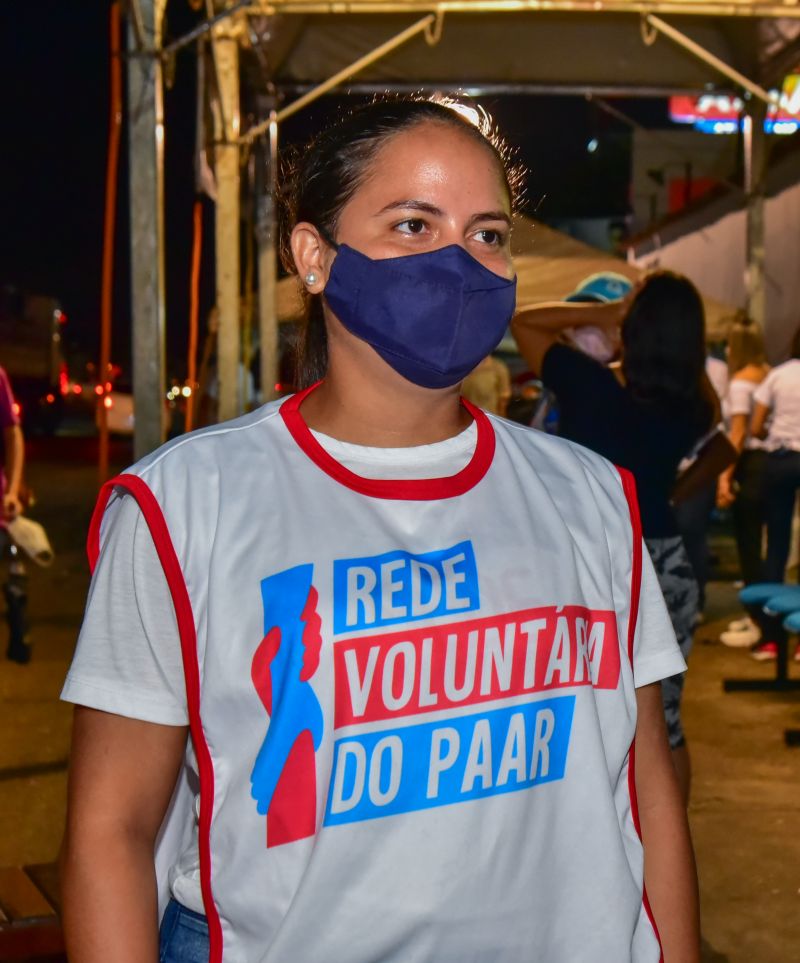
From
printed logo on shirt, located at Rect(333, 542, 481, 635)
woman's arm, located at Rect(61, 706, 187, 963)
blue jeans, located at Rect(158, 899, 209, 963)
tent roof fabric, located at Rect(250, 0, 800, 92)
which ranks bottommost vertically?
blue jeans, located at Rect(158, 899, 209, 963)

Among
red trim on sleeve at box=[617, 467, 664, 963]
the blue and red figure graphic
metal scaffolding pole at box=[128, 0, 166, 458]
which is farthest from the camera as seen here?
metal scaffolding pole at box=[128, 0, 166, 458]

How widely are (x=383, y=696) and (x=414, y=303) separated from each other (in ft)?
1.88

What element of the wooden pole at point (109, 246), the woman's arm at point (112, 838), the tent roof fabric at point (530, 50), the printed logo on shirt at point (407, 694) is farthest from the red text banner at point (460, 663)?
the tent roof fabric at point (530, 50)

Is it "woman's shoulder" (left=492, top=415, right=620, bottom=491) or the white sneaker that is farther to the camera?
the white sneaker

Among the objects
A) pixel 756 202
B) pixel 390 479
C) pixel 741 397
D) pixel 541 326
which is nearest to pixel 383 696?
pixel 390 479

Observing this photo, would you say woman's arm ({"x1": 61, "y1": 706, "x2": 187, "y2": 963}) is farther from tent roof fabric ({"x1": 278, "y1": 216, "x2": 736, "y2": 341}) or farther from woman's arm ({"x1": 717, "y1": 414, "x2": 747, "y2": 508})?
tent roof fabric ({"x1": 278, "y1": 216, "x2": 736, "y2": 341})

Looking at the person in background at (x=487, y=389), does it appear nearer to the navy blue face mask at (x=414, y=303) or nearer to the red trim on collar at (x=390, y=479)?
the navy blue face mask at (x=414, y=303)

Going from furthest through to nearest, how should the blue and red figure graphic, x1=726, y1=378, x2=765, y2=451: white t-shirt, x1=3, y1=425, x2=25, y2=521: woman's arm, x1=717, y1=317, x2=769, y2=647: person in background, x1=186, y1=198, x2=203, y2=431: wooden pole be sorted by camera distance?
x1=726, y1=378, x2=765, y2=451: white t-shirt, x1=717, y1=317, x2=769, y2=647: person in background, x1=3, y1=425, x2=25, y2=521: woman's arm, x1=186, y1=198, x2=203, y2=431: wooden pole, the blue and red figure graphic

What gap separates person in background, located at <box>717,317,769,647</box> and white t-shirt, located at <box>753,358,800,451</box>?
9.1 inches

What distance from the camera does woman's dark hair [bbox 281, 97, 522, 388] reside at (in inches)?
68.5

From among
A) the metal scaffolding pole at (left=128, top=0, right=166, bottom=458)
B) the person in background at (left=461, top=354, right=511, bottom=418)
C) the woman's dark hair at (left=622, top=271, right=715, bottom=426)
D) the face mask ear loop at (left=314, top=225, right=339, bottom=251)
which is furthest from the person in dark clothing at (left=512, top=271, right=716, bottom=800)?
the person in background at (left=461, top=354, right=511, bottom=418)

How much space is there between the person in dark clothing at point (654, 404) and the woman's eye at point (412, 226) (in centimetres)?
279

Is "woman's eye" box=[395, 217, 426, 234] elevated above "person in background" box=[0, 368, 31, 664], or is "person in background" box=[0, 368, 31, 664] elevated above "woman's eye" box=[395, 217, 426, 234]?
"woman's eye" box=[395, 217, 426, 234]

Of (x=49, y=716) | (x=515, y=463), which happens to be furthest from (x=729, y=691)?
(x=515, y=463)
